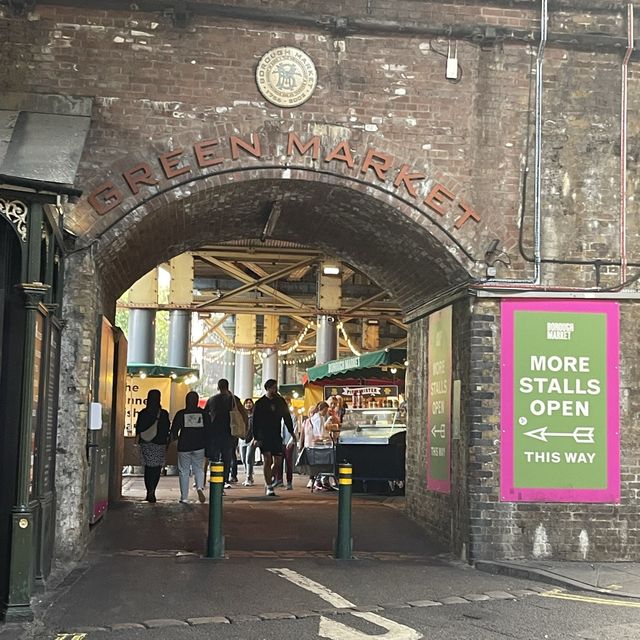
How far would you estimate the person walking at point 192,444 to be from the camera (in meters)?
14.4

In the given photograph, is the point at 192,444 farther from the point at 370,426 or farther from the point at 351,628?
the point at 351,628

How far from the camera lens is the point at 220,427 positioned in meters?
15.0

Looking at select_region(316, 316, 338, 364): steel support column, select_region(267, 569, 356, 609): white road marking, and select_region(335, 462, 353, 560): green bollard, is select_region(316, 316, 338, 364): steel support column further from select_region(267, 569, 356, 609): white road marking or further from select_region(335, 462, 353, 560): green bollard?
select_region(267, 569, 356, 609): white road marking

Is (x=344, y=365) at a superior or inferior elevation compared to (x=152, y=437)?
superior

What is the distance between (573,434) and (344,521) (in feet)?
8.96

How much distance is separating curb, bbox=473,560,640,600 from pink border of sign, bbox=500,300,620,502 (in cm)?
79

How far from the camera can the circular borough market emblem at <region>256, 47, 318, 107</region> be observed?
10.3m

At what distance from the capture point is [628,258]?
35.0 feet

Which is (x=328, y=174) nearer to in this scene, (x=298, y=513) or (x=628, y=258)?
(x=628, y=258)

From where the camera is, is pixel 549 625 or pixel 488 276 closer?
pixel 549 625

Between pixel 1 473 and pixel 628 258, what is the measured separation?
7.11 metres

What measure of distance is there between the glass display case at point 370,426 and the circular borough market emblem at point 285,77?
25.7ft

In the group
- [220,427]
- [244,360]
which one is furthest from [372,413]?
[244,360]

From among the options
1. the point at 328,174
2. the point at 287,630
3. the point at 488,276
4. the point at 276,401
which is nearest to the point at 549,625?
the point at 287,630
